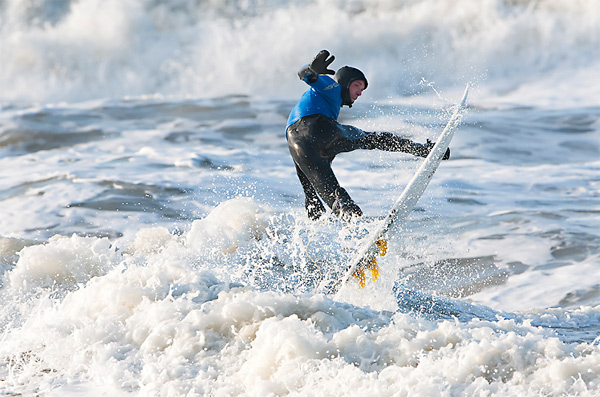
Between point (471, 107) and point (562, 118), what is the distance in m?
2.60

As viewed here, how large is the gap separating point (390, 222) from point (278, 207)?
182 inches

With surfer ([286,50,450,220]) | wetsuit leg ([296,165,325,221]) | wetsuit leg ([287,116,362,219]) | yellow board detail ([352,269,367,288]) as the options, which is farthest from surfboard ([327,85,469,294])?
wetsuit leg ([296,165,325,221])

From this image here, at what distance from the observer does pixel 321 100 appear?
5.80 meters

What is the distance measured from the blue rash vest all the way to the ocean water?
2.94 ft

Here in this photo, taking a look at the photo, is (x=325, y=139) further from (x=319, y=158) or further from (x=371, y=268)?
(x=371, y=268)

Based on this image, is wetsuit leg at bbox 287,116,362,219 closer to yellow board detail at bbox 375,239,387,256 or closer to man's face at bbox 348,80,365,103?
yellow board detail at bbox 375,239,387,256

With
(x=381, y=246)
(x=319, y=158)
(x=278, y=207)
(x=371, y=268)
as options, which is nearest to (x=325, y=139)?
(x=319, y=158)

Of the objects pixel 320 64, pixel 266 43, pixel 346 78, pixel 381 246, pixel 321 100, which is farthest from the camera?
pixel 266 43

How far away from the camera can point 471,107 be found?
63.9 feet

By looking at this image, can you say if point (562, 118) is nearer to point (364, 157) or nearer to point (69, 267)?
point (364, 157)

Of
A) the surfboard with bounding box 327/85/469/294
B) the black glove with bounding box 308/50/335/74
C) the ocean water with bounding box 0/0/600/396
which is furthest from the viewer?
the black glove with bounding box 308/50/335/74

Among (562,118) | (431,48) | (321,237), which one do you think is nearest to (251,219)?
(321,237)

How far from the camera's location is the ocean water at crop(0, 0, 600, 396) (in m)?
4.14

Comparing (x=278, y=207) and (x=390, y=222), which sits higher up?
(x=390, y=222)
